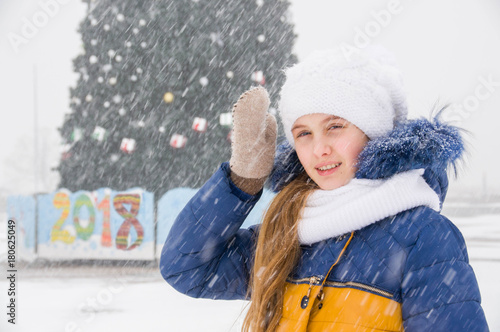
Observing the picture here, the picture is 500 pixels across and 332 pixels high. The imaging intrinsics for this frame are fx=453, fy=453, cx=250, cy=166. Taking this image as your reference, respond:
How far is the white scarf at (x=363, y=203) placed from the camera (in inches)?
50.2

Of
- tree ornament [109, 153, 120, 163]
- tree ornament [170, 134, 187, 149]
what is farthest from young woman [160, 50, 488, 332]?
tree ornament [109, 153, 120, 163]

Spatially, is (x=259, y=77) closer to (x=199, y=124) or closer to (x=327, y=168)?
(x=199, y=124)

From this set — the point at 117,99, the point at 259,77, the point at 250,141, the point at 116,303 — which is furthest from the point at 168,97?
the point at 250,141

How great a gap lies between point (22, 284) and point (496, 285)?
21.9ft

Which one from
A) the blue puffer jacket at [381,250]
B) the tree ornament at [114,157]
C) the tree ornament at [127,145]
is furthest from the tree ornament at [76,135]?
the blue puffer jacket at [381,250]

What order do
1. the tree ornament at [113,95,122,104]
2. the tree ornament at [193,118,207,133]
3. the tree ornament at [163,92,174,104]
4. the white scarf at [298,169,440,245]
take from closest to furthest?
the white scarf at [298,169,440,245], the tree ornament at [193,118,207,133], the tree ornament at [163,92,174,104], the tree ornament at [113,95,122,104]

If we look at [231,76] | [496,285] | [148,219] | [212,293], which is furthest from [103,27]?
[212,293]

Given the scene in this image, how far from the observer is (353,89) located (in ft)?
4.69

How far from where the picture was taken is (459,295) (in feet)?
3.74

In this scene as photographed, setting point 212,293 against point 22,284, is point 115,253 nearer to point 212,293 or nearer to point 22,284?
point 22,284

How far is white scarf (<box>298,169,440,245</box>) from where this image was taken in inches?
50.2

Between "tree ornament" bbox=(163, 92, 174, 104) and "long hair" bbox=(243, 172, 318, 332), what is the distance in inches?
319

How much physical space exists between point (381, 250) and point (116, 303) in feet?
16.0

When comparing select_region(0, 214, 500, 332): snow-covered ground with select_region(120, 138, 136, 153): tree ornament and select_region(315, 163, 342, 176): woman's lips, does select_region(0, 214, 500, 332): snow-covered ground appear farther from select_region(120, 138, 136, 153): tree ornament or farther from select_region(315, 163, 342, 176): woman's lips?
select_region(120, 138, 136, 153): tree ornament
